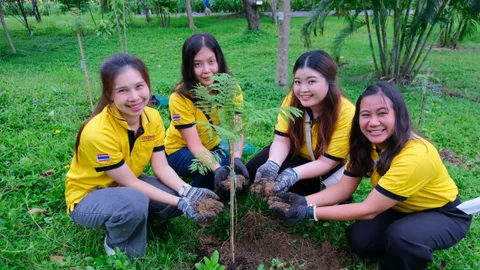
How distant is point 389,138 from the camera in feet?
6.74

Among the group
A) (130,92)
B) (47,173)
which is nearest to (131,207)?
(130,92)

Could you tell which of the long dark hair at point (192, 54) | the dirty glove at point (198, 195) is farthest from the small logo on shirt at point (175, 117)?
the dirty glove at point (198, 195)

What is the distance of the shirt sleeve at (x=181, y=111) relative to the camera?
273cm

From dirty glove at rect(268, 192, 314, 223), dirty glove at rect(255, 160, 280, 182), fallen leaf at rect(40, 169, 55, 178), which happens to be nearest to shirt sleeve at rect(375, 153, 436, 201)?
dirty glove at rect(268, 192, 314, 223)

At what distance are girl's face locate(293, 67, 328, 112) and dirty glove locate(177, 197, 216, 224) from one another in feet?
3.07

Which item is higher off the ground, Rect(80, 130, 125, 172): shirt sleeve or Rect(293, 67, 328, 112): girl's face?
Rect(293, 67, 328, 112): girl's face

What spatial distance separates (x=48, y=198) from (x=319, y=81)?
1944mm

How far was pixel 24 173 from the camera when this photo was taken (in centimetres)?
285

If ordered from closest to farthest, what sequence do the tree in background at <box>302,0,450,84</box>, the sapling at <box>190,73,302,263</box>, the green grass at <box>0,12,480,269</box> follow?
the sapling at <box>190,73,302,263</box>
the green grass at <box>0,12,480,269</box>
the tree in background at <box>302,0,450,84</box>

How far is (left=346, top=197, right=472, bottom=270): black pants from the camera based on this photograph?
6.63 feet

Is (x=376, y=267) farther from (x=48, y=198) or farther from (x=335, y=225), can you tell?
(x=48, y=198)

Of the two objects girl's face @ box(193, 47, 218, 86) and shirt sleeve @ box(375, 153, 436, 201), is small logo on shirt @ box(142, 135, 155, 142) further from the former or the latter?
shirt sleeve @ box(375, 153, 436, 201)

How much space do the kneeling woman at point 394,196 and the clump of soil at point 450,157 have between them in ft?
5.24

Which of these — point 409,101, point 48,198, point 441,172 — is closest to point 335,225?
point 441,172
